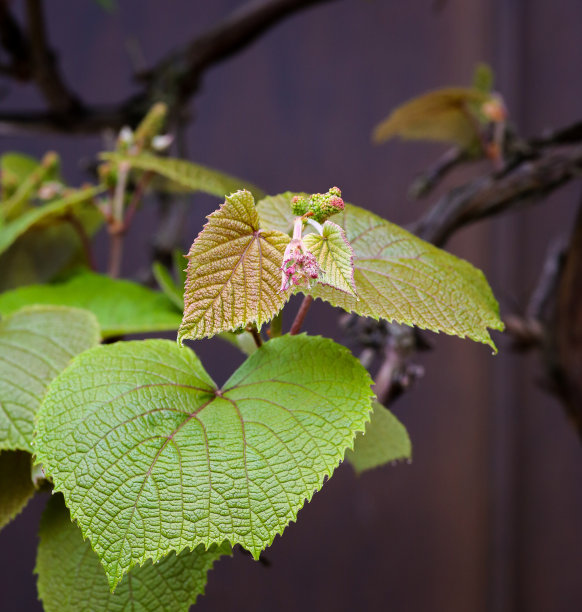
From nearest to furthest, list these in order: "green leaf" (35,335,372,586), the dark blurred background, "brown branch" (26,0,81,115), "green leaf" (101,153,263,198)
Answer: "green leaf" (35,335,372,586)
"green leaf" (101,153,263,198)
"brown branch" (26,0,81,115)
the dark blurred background

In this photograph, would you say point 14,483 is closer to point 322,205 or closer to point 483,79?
point 322,205

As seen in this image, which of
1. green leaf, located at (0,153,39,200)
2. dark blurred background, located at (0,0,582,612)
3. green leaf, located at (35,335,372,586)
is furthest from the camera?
dark blurred background, located at (0,0,582,612)

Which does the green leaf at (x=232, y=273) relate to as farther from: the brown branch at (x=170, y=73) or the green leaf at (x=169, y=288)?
the brown branch at (x=170, y=73)

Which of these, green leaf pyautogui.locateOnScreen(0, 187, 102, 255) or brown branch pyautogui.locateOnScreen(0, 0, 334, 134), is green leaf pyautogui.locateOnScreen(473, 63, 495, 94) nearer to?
brown branch pyautogui.locateOnScreen(0, 0, 334, 134)

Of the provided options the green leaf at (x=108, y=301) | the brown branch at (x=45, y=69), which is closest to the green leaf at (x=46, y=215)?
the green leaf at (x=108, y=301)

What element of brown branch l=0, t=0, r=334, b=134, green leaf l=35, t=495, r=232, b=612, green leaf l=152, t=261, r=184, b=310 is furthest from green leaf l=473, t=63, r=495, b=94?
green leaf l=35, t=495, r=232, b=612

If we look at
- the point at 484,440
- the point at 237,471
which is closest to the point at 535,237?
the point at 484,440

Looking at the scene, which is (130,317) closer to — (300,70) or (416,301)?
(416,301)
